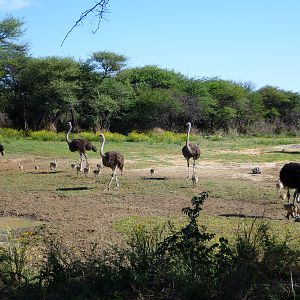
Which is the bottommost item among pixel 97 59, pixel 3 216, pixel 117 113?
pixel 3 216

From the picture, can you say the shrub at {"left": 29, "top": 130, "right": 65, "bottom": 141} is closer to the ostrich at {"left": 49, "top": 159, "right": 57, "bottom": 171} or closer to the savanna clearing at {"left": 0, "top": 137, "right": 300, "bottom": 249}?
the savanna clearing at {"left": 0, "top": 137, "right": 300, "bottom": 249}

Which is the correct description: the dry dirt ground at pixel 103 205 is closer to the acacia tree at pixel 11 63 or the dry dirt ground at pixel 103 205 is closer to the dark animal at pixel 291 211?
the dark animal at pixel 291 211

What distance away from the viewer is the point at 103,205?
1277cm

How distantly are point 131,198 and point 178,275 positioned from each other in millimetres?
8892

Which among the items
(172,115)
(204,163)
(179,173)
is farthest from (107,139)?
(179,173)

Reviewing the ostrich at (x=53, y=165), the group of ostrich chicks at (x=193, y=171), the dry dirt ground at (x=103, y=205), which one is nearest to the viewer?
the dry dirt ground at (x=103, y=205)

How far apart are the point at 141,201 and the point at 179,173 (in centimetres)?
568

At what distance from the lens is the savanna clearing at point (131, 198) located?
33.8 feet

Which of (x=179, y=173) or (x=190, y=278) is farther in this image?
(x=179, y=173)

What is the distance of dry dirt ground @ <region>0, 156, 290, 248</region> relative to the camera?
10.2m

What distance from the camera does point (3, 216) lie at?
11.8m

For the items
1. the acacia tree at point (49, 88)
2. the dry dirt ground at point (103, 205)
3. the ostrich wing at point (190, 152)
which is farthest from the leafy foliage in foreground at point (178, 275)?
the acacia tree at point (49, 88)

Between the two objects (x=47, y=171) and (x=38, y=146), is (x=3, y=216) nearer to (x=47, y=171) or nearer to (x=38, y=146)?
(x=47, y=171)

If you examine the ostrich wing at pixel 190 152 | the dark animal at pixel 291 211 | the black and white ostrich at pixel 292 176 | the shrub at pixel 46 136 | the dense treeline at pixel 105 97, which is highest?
the dense treeline at pixel 105 97
